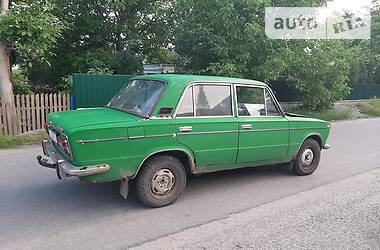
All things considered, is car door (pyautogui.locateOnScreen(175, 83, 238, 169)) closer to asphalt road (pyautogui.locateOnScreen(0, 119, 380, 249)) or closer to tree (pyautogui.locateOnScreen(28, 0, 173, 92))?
asphalt road (pyautogui.locateOnScreen(0, 119, 380, 249))

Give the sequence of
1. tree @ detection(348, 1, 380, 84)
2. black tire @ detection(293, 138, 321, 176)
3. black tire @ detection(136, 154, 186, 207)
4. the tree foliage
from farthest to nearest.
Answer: tree @ detection(348, 1, 380, 84)
the tree foliage
black tire @ detection(293, 138, 321, 176)
black tire @ detection(136, 154, 186, 207)

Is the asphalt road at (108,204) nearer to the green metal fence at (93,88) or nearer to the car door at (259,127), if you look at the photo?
the car door at (259,127)

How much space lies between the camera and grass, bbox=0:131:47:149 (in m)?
7.82

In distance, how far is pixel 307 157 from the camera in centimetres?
588

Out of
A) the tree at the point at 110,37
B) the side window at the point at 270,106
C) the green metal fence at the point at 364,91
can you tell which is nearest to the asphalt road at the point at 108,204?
the side window at the point at 270,106

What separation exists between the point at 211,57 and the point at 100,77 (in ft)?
13.6

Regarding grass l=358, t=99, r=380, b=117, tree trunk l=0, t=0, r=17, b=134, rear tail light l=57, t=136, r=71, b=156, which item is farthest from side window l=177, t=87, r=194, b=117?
grass l=358, t=99, r=380, b=117

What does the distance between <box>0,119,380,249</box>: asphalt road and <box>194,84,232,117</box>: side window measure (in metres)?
1.21

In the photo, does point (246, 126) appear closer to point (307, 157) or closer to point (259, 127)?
point (259, 127)

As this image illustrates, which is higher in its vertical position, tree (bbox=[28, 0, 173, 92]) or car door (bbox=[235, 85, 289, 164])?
tree (bbox=[28, 0, 173, 92])

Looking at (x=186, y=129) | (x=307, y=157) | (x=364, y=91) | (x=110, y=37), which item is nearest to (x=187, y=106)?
(x=186, y=129)

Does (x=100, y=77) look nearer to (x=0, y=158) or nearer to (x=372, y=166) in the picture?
(x=0, y=158)

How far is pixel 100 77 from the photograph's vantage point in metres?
9.92

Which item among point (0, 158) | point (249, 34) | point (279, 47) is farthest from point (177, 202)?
point (279, 47)
